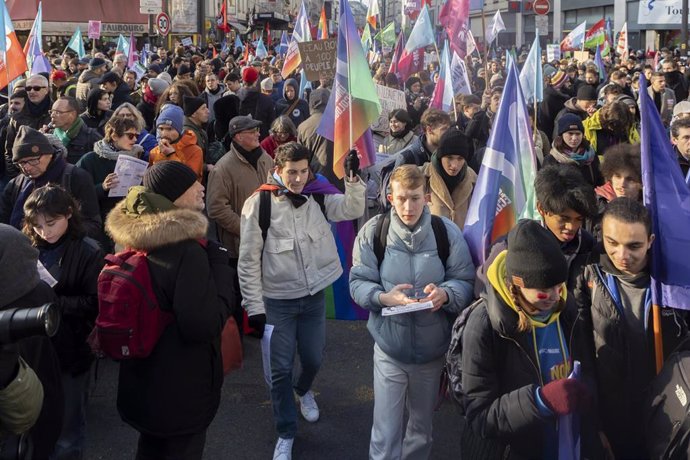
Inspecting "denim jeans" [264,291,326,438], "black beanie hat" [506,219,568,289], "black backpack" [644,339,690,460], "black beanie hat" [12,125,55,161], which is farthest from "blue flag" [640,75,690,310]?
"black beanie hat" [12,125,55,161]

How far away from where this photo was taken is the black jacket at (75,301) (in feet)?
12.2

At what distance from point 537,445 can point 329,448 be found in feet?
6.10

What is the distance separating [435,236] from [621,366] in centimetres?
115

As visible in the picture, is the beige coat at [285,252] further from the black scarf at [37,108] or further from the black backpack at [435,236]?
the black scarf at [37,108]

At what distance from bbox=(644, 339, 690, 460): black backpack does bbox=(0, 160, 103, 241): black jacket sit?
343 cm

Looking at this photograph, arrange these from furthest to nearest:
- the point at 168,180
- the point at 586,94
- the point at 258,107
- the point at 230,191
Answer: the point at 258,107 < the point at 586,94 < the point at 230,191 < the point at 168,180

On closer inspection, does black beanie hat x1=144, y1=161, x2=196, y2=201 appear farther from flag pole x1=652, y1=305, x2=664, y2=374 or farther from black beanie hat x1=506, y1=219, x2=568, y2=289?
flag pole x1=652, y1=305, x2=664, y2=374

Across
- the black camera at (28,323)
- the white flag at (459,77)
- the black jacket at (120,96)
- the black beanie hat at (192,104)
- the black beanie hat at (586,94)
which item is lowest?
the black camera at (28,323)

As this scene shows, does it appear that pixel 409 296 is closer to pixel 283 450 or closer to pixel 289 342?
pixel 289 342

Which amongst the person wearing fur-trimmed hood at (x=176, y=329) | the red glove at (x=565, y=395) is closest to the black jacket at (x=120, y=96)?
the person wearing fur-trimmed hood at (x=176, y=329)

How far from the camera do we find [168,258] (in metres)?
2.98

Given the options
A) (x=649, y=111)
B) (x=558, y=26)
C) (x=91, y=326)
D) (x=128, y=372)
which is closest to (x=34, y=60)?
(x=91, y=326)

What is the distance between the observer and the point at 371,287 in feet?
11.9

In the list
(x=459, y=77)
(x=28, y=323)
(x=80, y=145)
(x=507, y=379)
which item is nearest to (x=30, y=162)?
(x=80, y=145)
